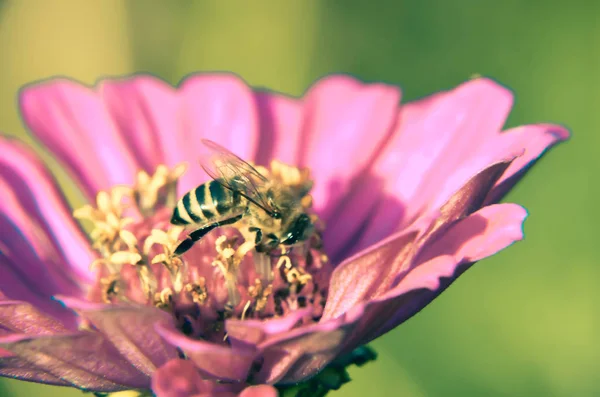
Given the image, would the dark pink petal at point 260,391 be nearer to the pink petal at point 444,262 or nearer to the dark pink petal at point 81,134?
the pink petal at point 444,262

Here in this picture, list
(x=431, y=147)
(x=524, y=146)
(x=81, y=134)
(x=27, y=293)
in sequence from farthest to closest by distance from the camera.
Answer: (x=81, y=134)
(x=431, y=147)
(x=27, y=293)
(x=524, y=146)

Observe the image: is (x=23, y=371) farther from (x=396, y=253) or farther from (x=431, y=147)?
(x=431, y=147)

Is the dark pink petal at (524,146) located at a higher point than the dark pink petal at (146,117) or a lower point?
higher

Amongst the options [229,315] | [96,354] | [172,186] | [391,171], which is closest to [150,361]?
[96,354]

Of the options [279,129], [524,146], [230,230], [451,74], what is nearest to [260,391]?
[230,230]

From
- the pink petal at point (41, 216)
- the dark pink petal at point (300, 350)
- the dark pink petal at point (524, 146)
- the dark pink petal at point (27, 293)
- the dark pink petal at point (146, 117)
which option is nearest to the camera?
the dark pink petal at point (300, 350)

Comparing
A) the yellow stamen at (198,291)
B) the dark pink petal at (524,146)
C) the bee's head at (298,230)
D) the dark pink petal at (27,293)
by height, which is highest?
the dark pink petal at (524,146)

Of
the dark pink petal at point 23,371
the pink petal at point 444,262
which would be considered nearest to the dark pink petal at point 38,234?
the dark pink petal at point 23,371
